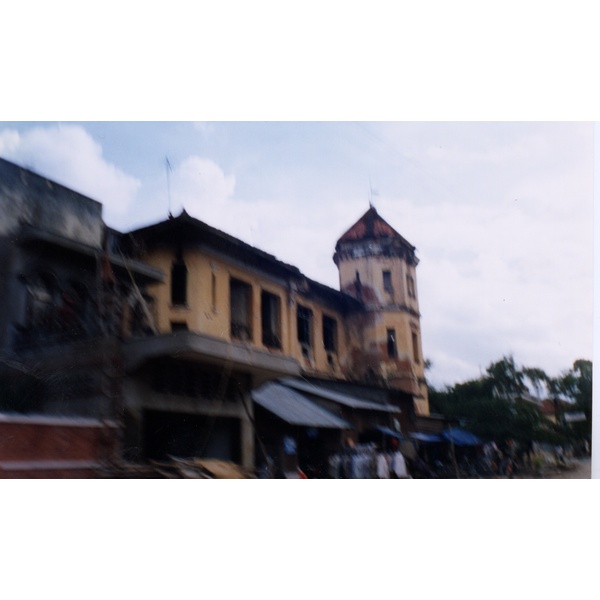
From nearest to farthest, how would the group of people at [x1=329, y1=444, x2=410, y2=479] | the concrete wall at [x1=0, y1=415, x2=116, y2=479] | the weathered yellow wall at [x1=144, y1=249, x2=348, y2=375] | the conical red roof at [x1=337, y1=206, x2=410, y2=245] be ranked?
the concrete wall at [x1=0, y1=415, x2=116, y2=479]
the group of people at [x1=329, y1=444, x2=410, y2=479]
the weathered yellow wall at [x1=144, y1=249, x2=348, y2=375]
the conical red roof at [x1=337, y1=206, x2=410, y2=245]

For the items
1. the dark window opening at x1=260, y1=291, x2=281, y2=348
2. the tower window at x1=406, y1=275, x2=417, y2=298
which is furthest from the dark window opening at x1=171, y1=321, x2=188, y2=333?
the tower window at x1=406, y1=275, x2=417, y2=298

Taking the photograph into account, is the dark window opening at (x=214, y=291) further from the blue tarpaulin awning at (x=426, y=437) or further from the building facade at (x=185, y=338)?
the blue tarpaulin awning at (x=426, y=437)

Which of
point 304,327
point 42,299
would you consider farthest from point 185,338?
point 42,299

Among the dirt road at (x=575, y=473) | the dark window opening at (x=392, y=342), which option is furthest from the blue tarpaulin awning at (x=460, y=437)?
the dark window opening at (x=392, y=342)

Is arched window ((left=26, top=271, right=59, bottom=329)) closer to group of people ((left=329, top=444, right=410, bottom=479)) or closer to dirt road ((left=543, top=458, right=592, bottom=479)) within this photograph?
group of people ((left=329, top=444, right=410, bottom=479))

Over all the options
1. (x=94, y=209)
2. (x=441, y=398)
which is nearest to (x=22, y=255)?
(x=94, y=209)

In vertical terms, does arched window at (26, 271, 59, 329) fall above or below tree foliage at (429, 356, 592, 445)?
above

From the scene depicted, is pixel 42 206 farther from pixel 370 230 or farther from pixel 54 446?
pixel 370 230
